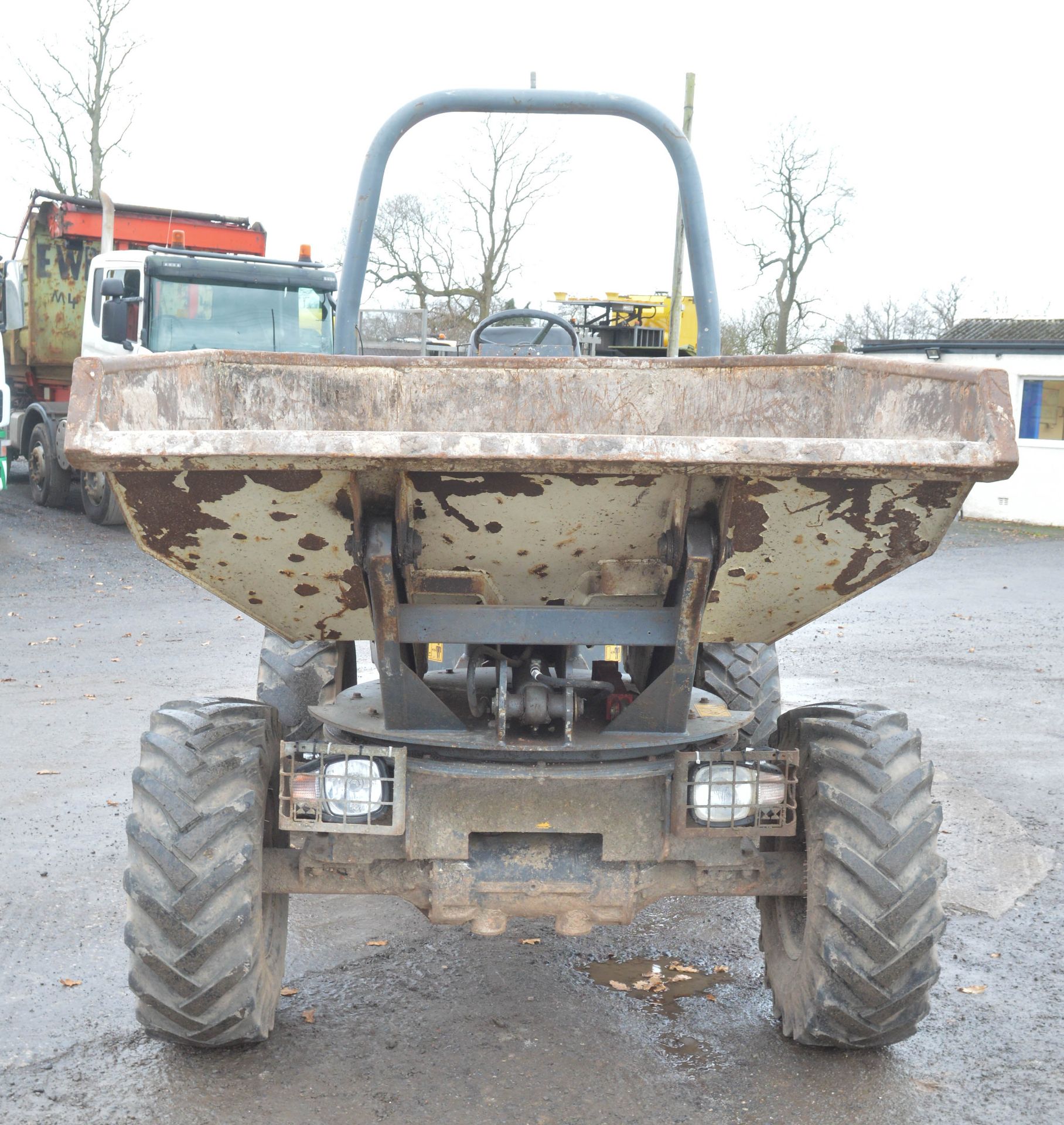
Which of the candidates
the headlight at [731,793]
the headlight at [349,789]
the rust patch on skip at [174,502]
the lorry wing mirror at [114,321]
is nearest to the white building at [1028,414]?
the lorry wing mirror at [114,321]

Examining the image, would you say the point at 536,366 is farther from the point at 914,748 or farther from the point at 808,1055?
the point at 808,1055

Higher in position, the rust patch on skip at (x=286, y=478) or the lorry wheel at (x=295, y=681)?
the rust patch on skip at (x=286, y=478)

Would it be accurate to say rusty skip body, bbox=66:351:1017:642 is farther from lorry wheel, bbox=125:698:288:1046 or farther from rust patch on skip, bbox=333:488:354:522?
lorry wheel, bbox=125:698:288:1046

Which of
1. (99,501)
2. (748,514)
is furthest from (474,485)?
(99,501)

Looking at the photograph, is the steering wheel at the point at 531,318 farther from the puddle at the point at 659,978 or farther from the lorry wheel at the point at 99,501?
the lorry wheel at the point at 99,501

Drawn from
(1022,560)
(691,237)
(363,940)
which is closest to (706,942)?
(363,940)

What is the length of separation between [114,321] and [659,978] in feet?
28.5

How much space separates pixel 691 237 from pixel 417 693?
6.50ft

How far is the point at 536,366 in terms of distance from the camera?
375 centimetres

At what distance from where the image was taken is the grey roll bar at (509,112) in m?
4.04

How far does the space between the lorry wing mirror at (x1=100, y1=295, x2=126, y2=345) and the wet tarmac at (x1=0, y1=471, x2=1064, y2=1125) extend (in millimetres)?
5195

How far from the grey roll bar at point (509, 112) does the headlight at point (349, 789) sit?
163 centimetres

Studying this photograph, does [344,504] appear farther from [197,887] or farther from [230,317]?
[230,317]

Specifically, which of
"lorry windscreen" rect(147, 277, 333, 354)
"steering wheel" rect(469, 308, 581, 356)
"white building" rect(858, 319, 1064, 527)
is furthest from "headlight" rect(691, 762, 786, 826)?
"white building" rect(858, 319, 1064, 527)
